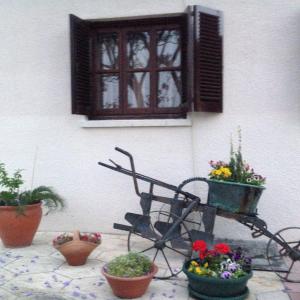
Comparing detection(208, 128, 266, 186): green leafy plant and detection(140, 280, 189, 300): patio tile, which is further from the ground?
detection(208, 128, 266, 186): green leafy plant

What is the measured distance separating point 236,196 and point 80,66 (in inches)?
106

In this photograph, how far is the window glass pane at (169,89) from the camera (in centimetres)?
572

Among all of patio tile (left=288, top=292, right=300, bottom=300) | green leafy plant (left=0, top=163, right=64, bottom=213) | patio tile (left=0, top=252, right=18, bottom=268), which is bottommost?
patio tile (left=288, top=292, right=300, bottom=300)

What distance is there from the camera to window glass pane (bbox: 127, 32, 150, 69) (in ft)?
19.0

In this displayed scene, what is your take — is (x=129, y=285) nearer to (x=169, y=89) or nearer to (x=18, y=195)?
(x=18, y=195)

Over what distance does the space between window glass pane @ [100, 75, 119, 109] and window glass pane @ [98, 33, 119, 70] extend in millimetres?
151

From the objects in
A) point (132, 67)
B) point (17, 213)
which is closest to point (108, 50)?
point (132, 67)

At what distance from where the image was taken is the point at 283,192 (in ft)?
17.4

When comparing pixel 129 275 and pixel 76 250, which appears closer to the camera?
pixel 129 275

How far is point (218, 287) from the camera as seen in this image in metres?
3.68

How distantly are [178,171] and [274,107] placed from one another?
1.45 m

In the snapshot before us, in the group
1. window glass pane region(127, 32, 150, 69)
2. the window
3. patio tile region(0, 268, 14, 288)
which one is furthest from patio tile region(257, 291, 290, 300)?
window glass pane region(127, 32, 150, 69)

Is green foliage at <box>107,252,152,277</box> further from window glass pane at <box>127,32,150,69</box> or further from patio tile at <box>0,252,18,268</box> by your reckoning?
window glass pane at <box>127,32,150,69</box>

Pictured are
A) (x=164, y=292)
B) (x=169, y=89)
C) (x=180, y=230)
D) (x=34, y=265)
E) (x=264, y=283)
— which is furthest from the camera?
(x=169, y=89)
